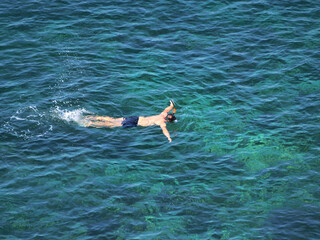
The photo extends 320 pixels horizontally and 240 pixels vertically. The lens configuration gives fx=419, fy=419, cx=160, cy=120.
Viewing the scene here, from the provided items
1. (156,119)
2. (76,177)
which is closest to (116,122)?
(156,119)

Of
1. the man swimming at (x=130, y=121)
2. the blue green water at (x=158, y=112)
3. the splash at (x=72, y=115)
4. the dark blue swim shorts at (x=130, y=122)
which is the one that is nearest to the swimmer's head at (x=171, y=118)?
the man swimming at (x=130, y=121)

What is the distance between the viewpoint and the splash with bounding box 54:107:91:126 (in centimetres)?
2361

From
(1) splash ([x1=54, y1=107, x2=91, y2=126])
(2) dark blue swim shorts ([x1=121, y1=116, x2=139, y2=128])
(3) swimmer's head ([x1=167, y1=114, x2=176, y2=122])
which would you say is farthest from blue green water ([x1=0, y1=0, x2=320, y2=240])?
(3) swimmer's head ([x1=167, y1=114, x2=176, y2=122])

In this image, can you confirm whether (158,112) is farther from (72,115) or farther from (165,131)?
(72,115)

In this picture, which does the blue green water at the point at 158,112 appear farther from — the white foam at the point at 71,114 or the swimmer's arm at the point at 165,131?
the swimmer's arm at the point at 165,131

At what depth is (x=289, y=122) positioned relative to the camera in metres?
24.0

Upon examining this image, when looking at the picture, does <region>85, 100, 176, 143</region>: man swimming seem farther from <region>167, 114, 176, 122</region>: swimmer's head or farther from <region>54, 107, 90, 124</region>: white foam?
<region>54, 107, 90, 124</region>: white foam

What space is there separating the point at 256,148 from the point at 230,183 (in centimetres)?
318

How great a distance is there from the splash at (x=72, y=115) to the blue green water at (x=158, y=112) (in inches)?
3.4

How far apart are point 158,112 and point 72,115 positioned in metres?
4.98

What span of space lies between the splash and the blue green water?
3.4 inches

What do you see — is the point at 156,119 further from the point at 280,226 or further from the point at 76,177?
the point at 280,226

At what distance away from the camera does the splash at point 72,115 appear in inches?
930

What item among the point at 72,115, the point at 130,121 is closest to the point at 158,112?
the point at 130,121
